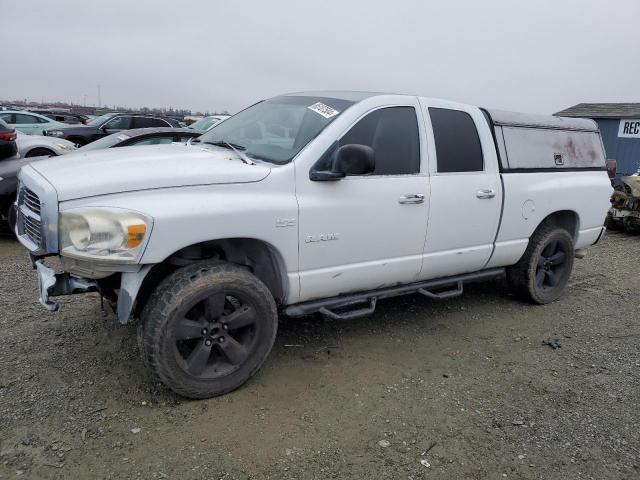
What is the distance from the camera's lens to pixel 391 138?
3.94 m

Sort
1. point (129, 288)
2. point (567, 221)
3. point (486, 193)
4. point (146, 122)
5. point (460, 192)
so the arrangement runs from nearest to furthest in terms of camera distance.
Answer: point (129, 288), point (460, 192), point (486, 193), point (567, 221), point (146, 122)

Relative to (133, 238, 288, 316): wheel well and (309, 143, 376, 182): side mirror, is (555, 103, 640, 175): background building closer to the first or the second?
(309, 143, 376, 182): side mirror

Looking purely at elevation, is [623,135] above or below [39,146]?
above

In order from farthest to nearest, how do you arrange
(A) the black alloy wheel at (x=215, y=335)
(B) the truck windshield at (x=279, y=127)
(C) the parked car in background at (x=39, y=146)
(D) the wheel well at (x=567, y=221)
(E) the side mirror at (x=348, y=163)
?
(C) the parked car in background at (x=39, y=146)
(D) the wheel well at (x=567, y=221)
(B) the truck windshield at (x=279, y=127)
(E) the side mirror at (x=348, y=163)
(A) the black alloy wheel at (x=215, y=335)

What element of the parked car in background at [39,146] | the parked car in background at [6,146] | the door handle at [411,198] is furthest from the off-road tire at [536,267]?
the parked car in background at [39,146]

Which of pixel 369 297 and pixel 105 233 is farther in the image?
pixel 369 297

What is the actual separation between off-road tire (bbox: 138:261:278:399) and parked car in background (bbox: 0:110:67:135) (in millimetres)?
16068

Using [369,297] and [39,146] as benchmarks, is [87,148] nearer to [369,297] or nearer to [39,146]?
[39,146]

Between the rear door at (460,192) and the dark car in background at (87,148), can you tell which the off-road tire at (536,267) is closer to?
the rear door at (460,192)

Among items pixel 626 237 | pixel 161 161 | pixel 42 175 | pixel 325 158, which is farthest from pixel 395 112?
pixel 626 237

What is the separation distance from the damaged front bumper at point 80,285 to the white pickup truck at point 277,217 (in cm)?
1

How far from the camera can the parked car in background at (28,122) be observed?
17.0 m

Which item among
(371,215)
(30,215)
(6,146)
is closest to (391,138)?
(371,215)

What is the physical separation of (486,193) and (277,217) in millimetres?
2001
